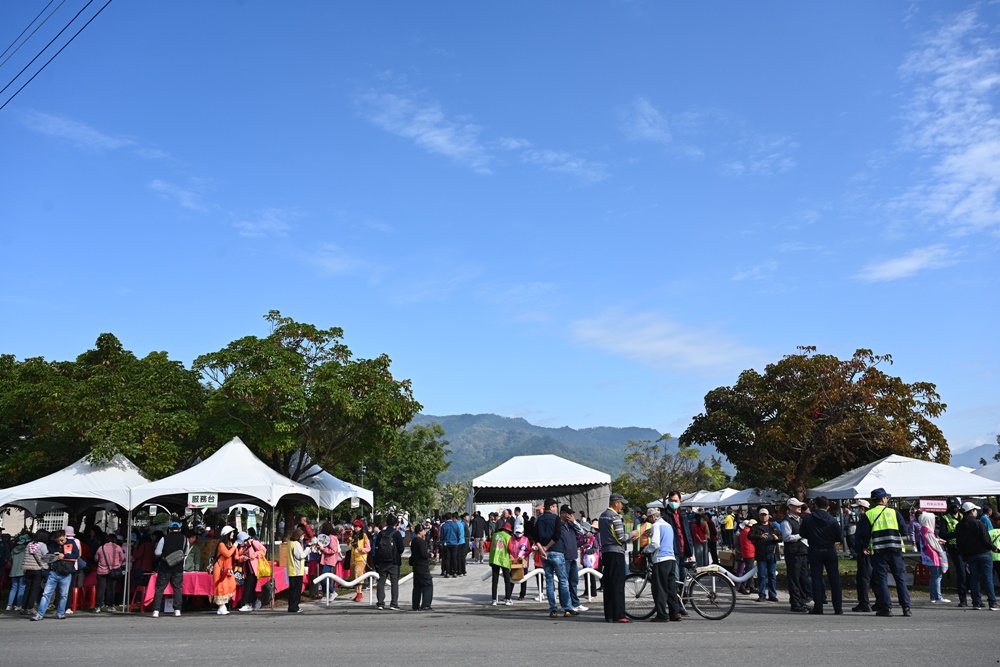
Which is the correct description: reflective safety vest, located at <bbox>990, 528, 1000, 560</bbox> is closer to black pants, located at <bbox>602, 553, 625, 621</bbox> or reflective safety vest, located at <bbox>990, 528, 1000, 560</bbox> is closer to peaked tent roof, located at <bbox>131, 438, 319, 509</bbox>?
black pants, located at <bbox>602, 553, 625, 621</bbox>

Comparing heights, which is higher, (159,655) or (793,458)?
(793,458)

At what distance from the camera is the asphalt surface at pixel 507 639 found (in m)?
8.43

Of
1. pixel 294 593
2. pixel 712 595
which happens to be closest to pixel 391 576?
pixel 294 593

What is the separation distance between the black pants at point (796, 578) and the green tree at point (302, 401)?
530 inches

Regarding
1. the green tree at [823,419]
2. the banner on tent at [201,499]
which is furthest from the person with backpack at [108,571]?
the green tree at [823,419]

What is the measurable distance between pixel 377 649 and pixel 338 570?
1014 centimetres

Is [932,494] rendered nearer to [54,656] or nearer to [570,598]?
[570,598]

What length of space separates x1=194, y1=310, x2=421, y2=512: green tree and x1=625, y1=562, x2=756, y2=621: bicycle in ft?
40.4

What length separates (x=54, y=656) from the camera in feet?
30.1

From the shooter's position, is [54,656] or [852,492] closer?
[54,656]

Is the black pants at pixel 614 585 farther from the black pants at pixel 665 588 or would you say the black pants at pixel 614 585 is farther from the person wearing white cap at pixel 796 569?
the person wearing white cap at pixel 796 569

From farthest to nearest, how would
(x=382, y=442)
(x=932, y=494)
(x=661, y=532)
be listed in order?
(x=382, y=442) → (x=932, y=494) → (x=661, y=532)

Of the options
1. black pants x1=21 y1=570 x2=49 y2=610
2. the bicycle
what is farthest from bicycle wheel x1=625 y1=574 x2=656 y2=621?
black pants x1=21 y1=570 x2=49 y2=610

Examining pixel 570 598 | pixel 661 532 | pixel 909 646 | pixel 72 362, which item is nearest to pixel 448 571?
pixel 570 598
